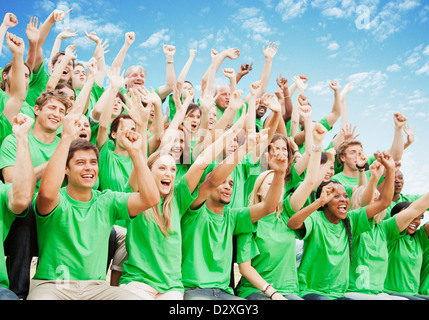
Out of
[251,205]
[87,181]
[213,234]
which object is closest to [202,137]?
[251,205]

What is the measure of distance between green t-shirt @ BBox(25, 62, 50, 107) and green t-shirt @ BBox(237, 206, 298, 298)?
3.72 meters

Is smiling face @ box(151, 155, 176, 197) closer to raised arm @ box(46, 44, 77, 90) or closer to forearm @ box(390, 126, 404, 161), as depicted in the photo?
raised arm @ box(46, 44, 77, 90)

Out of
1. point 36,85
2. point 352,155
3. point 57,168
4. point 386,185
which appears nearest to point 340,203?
point 386,185

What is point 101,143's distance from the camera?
4793 millimetres

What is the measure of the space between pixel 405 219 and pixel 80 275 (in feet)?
13.9

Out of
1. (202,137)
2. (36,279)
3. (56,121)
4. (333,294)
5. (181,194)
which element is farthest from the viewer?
(202,137)

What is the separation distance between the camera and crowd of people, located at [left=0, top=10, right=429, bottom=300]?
3.31 meters

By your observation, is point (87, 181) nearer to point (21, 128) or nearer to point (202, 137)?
point (21, 128)

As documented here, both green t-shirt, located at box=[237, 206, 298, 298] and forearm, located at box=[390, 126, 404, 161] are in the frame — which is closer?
green t-shirt, located at box=[237, 206, 298, 298]

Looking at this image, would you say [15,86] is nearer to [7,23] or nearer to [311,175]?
[7,23]

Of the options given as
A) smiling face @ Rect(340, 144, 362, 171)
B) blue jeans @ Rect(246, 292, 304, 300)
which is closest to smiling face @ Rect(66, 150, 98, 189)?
blue jeans @ Rect(246, 292, 304, 300)

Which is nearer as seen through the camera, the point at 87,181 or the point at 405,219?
the point at 87,181

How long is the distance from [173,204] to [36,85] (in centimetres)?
340

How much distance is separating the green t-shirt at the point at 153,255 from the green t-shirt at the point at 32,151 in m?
1.10
